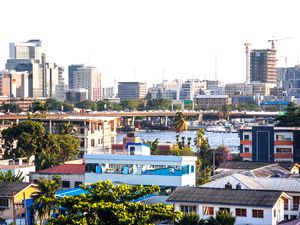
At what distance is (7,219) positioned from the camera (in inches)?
848

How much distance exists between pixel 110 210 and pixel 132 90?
166365 millimetres

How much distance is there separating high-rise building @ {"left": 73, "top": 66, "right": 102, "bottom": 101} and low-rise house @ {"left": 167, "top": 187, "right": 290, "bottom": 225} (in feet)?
551

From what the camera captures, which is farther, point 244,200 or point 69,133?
point 69,133

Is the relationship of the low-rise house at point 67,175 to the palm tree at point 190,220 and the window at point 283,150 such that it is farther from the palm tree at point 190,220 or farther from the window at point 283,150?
the window at point 283,150

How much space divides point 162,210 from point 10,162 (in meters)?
16.6

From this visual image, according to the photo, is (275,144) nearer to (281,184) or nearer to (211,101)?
(281,184)

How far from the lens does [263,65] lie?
178 meters

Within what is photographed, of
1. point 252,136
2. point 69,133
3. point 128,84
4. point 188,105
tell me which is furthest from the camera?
point 128,84

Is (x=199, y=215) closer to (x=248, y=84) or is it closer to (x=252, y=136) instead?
(x=252, y=136)

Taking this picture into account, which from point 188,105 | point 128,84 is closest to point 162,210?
point 188,105

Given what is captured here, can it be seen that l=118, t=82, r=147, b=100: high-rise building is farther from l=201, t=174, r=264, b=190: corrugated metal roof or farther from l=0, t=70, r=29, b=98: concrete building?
l=201, t=174, r=264, b=190: corrugated metal roof

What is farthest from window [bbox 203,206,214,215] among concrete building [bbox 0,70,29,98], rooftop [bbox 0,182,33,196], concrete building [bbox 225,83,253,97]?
concrete building [bbox 225,83,253,97]

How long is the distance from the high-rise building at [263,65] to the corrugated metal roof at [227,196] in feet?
510

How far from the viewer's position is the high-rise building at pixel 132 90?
179438 millimetres
